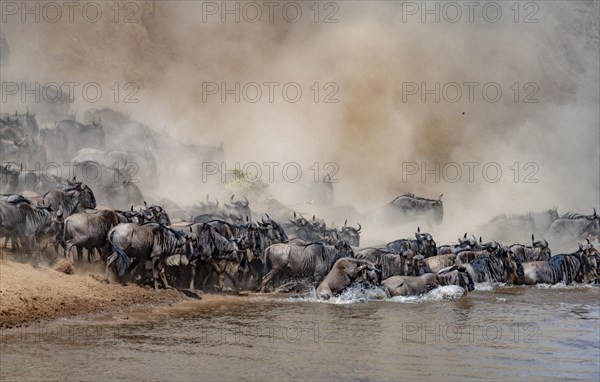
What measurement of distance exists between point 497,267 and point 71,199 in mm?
10875

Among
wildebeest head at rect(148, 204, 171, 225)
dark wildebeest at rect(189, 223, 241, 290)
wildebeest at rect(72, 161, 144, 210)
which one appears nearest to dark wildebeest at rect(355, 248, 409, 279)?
dark wildebeest at rect(189, 223, 241, 290)

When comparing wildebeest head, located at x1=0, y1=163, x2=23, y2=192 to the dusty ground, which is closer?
the dusty ground

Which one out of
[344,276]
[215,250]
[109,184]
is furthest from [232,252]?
[109,184]

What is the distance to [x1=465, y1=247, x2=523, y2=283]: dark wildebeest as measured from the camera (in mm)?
19969

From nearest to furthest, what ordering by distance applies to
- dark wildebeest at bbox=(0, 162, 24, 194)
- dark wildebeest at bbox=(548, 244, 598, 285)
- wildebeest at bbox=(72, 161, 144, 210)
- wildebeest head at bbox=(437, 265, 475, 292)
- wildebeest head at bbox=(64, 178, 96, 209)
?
wildebeest head at bbox=(437, 265, 475, 292) < wildebeest head at bbox=(64, 178, 96, 209) < dark wildebeest at bbox=(548, 244, 598, 285) < dark wildebeest at bbox=(0, 162, 24, 194) < wildebeest at bbox=(72, 161, 144, 210)

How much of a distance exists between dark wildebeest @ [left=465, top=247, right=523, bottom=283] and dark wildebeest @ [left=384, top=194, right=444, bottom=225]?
14015 millimetres

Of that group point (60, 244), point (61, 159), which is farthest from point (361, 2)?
point (60, 244)

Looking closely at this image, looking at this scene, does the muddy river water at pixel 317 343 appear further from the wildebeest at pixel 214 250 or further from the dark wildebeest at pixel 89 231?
the dark wildebeest at pixel 89 231

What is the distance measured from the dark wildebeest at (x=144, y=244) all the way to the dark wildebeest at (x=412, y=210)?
19812mm

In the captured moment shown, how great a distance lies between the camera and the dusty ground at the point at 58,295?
1204 centimetres

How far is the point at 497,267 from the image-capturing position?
2042cm

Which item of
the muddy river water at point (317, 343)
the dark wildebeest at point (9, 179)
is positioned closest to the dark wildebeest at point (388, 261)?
the muddy river water at point (317, 343)

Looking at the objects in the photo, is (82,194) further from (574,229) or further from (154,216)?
(574,229)

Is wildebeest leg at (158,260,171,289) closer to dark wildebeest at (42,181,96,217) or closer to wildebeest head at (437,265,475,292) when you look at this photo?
dark wildebeest at (42,181,96,217)
